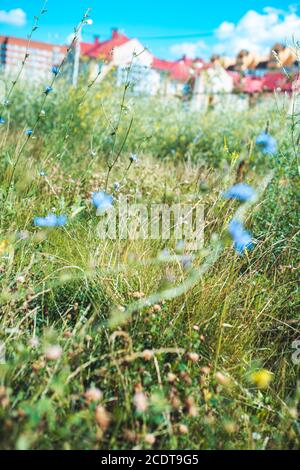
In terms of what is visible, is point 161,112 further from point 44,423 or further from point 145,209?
point 44,423

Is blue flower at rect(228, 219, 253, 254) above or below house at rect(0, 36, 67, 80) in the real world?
below

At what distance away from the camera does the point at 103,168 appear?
3.66 metres

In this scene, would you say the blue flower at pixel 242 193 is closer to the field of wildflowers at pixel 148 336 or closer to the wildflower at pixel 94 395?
the field of wildflowers at pixel 148 336

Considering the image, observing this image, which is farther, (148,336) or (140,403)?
(148,336)

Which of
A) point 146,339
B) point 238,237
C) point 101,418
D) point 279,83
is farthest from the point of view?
point 279,83

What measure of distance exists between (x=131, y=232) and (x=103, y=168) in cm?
174

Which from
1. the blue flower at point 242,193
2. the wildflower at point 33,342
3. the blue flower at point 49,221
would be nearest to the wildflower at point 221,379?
the wildflower at point 33,342

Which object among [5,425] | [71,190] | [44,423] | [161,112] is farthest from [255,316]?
[161,112]

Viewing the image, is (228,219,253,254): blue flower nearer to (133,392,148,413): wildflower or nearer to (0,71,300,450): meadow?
(0,71,300,450): meadow

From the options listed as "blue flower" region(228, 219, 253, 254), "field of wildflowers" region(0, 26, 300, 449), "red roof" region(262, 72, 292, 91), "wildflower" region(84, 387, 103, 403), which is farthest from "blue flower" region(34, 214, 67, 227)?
"red roof" region(262, 72, 292, 91)

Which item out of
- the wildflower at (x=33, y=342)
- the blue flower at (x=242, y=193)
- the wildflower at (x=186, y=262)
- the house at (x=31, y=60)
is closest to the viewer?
the wildflower at (x=33, y=342)

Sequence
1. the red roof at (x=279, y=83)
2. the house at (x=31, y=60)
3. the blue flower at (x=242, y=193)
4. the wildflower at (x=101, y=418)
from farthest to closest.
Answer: the red roof at (x=279, y=83) → the house at (x=31, y=60) → the blue flower at (x=242, y=193) → the wildflower at (x=101, y=418)

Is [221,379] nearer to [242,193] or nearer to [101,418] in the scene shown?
[101,418]

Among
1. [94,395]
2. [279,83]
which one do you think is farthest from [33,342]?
[279,83]
